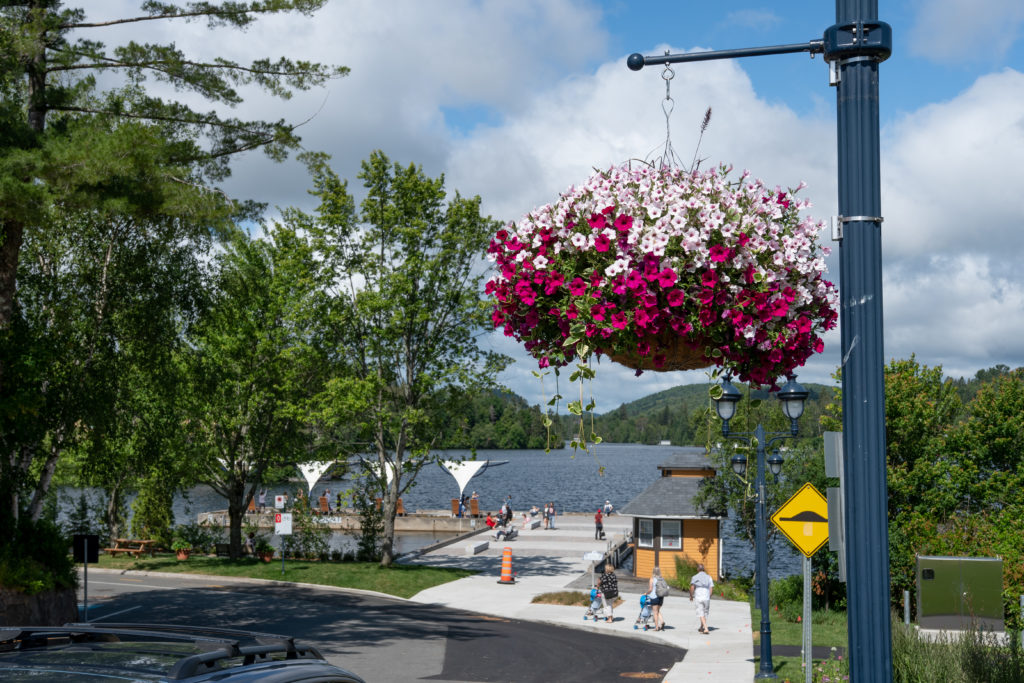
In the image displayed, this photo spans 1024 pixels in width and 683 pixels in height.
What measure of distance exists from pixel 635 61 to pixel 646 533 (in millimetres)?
34673

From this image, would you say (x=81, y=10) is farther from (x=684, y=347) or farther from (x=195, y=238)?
(x=684, y=347)

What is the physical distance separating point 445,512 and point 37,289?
45720 millimetres

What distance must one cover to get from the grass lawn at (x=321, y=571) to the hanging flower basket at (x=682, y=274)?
26.1 m

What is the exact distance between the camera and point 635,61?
4.94m

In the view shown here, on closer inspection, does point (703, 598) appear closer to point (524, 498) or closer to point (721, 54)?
point (721, 54)

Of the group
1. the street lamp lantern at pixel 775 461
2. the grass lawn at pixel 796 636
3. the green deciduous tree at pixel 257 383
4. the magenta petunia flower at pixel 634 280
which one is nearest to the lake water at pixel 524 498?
the grass lawn at pixel 796 636

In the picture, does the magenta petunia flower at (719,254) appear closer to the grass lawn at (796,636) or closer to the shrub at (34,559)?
the grass lawn at (796,636)

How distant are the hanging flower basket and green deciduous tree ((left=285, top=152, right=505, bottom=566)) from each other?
86.2ft

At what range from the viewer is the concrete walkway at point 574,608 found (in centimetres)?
2003

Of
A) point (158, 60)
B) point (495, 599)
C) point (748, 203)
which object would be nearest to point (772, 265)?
point (748, 203)

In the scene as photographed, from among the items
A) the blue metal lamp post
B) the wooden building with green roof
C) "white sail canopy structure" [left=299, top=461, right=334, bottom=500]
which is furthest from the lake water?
the blue metal lamp post

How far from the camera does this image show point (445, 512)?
6556 centimetres

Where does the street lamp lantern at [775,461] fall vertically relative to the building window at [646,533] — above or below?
above

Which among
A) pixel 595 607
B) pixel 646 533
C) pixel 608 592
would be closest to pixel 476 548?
pixel 646 533
